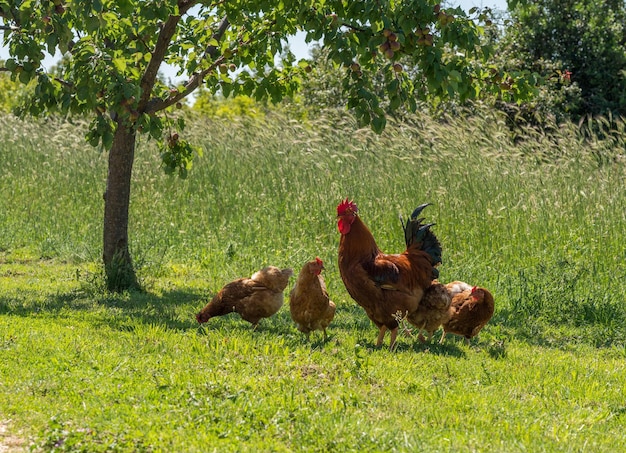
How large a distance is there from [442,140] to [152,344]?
8470mm

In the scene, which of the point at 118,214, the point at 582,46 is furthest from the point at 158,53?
the point at 582,46

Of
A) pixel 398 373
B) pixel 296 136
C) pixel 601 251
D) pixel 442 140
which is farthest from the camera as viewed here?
pixel 296 136

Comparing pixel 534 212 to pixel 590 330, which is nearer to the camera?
pixel 590 330

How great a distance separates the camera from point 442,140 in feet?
47.5

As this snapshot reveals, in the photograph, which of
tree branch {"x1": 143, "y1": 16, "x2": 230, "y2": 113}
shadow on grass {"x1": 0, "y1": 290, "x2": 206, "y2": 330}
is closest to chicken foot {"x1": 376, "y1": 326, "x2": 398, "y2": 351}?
shadow on grass {"x1": 0, "y1": 290, "x2": 206, "y2": 330}

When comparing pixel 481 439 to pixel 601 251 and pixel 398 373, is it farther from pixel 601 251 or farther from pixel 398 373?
pixel 601 251

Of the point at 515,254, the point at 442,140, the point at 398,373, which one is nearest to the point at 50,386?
the point at 398,373

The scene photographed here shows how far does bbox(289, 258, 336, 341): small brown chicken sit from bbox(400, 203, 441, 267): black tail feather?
1045mm

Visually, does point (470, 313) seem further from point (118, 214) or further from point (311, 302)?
point (118, 214)

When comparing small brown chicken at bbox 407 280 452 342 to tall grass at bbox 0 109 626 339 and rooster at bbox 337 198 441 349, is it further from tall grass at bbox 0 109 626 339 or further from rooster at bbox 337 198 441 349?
tall grass at bbox 0 109 626 339

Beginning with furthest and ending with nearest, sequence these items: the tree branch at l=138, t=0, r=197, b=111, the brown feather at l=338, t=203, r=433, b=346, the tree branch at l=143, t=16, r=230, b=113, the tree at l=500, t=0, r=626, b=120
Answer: the tree at l=500, t=0, r=626, b=120
the tree branch at l=143, t=16, r=230, b=113
the tree branch at l=138, t=0, r=197, b=111
the brown feather at l=338, t=203, r=433, b=346

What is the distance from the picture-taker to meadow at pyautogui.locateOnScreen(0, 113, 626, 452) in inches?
209

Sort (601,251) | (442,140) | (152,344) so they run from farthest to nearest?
(442,140)
(601,251)
(152,344)

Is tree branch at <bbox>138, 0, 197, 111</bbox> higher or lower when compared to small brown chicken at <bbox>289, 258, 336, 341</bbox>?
higher
